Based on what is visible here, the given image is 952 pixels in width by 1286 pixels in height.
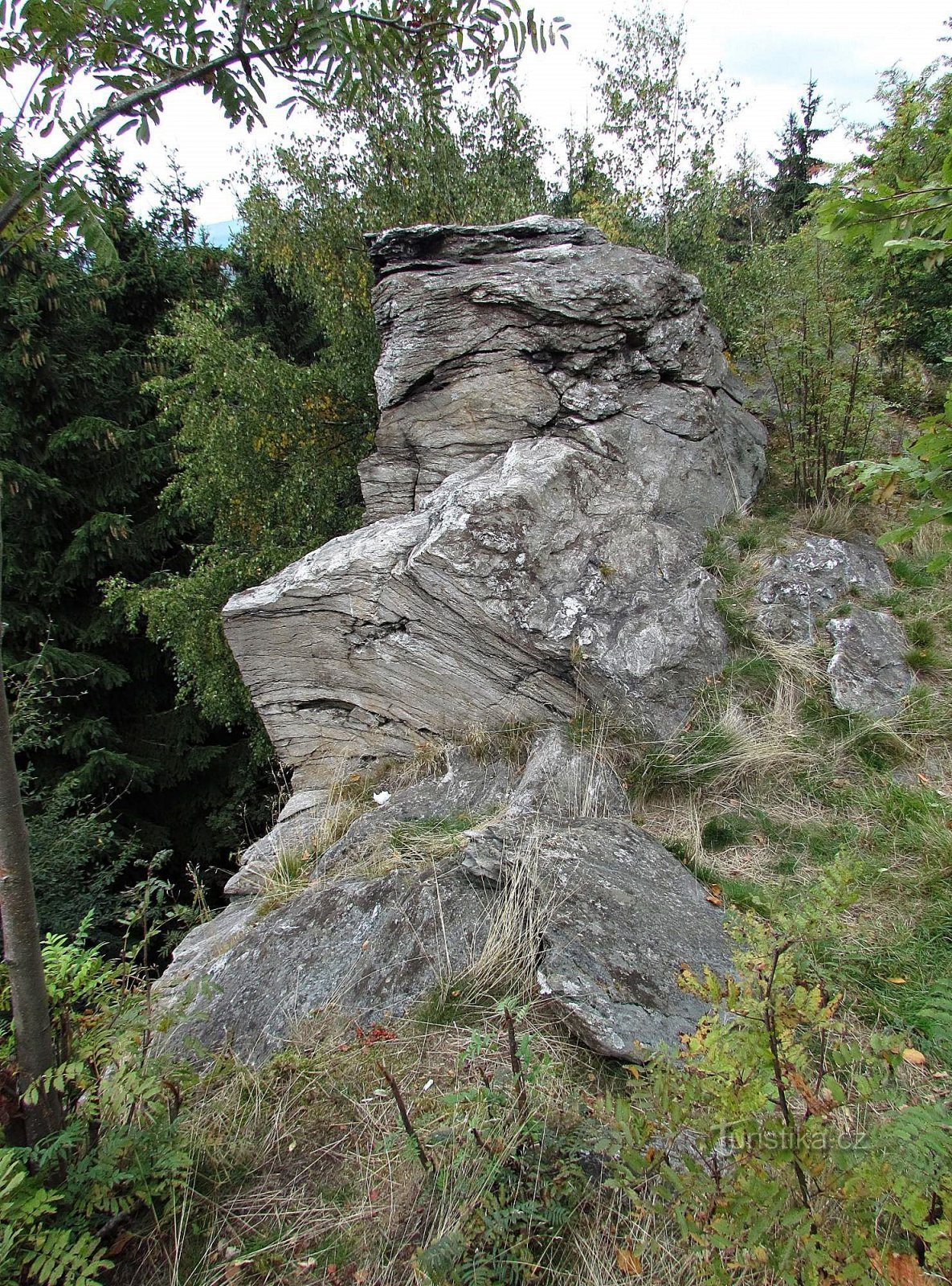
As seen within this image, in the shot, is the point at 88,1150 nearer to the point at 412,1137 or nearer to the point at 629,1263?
the point at 412,1137

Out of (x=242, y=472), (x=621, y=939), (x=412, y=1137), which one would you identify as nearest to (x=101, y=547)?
(x=242, y=472)

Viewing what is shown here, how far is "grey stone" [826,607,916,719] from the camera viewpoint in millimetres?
4852

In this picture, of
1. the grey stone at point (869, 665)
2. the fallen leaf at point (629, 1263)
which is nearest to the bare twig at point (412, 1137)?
the fallen leaf at point (629, 1263)

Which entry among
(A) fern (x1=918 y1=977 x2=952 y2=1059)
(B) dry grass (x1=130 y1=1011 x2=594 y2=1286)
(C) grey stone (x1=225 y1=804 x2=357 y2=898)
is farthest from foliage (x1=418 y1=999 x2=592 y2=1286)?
(C) grey stone (x1=225 y1=804 x2=357 y2=898)

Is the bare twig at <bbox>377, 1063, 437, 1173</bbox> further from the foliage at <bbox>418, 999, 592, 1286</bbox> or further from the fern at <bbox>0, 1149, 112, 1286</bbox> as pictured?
the fern at <bbox>0, 1149, 112, 1286</bbox>

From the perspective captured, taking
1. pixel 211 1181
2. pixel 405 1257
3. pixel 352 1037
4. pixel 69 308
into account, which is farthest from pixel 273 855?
pixel 69 308

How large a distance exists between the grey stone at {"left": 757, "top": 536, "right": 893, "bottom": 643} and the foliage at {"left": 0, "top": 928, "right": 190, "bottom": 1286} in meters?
4.60

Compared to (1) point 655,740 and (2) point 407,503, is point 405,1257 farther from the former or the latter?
(2) point 407,503

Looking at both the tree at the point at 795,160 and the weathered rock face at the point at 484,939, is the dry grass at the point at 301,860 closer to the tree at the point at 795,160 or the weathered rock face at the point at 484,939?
the weathered rock face at the point at 484,939

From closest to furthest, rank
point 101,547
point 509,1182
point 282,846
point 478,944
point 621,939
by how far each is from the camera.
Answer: point 509,1182
point 621,939
point 478,944
point 282,846
point 101,547

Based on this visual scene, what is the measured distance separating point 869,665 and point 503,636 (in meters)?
2.54

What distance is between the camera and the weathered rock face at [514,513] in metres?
5.04

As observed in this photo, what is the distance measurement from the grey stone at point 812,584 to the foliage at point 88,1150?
4.60 m

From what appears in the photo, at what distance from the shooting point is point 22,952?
6.32ft
